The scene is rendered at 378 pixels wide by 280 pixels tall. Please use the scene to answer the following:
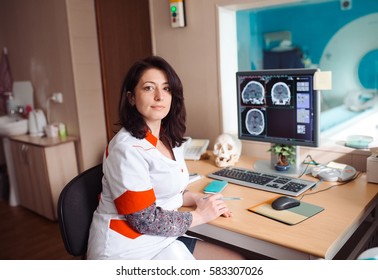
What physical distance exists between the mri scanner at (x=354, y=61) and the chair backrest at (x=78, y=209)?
3.22 metres

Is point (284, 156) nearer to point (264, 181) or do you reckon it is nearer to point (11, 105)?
point (264, 181)

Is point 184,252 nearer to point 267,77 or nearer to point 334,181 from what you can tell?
point 334,181

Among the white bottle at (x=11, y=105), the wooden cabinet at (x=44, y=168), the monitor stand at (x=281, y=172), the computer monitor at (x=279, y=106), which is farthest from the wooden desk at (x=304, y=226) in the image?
the white bottle at (x=11, y=105)

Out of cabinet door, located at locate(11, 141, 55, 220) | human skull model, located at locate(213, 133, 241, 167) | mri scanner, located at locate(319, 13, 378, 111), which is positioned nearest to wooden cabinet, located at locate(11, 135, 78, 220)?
cabinet door, located at locate(11, 141, 55, 220)

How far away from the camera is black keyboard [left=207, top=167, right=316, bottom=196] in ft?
4.66

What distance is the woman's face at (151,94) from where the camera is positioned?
4.20 ft

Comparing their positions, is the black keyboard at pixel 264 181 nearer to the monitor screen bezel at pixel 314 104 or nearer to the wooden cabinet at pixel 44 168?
the monitor screen bezel at pixel 314 104

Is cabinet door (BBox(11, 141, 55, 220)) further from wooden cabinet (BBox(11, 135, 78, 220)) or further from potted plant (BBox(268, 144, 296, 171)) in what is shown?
potted plant (BBox(268, 144, 296, 171))

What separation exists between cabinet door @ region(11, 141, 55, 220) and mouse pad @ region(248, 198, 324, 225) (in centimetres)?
198

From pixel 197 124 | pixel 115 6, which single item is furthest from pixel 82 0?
pixel 197 124

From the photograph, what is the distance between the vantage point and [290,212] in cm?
125

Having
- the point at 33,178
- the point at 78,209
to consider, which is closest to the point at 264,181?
the point at 78,209

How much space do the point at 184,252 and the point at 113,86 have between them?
2.10 meters
